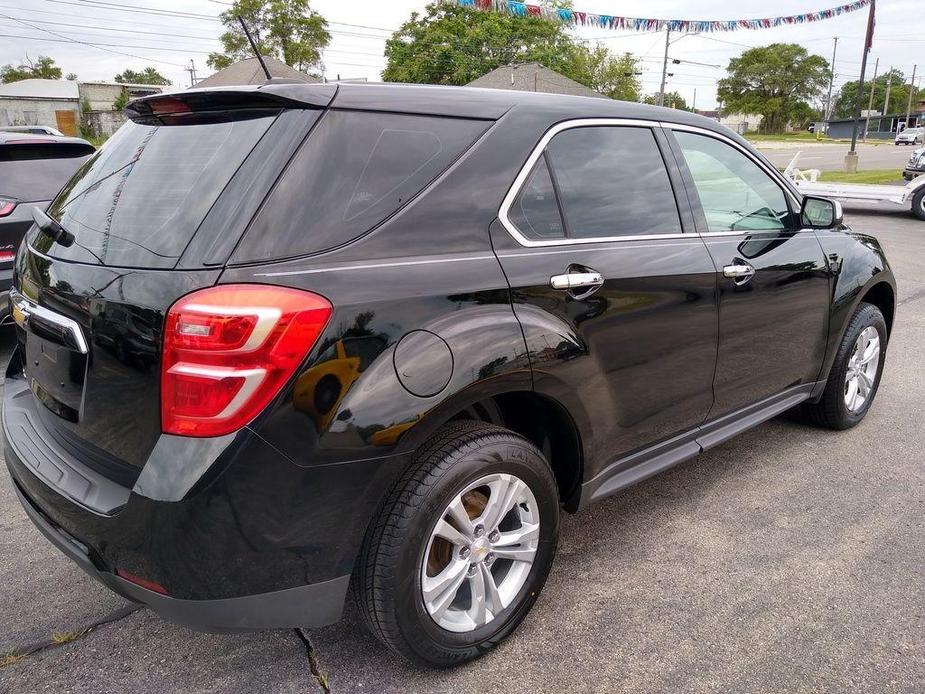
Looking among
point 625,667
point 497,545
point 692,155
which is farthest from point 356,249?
point 692,155

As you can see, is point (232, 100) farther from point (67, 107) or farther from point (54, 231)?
point (67, 107)

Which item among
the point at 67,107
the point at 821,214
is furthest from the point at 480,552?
the point at 67,107

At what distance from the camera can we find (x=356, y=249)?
1.90 m

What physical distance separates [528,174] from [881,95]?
137068mm

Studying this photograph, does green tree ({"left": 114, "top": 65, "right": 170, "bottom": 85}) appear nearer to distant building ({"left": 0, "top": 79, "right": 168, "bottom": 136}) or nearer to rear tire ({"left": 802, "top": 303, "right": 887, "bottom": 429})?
distant building ({"left": 0, "top": 79, "right": 168, "bottom": 136})

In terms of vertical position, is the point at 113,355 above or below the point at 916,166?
below

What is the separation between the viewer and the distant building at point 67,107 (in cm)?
5497

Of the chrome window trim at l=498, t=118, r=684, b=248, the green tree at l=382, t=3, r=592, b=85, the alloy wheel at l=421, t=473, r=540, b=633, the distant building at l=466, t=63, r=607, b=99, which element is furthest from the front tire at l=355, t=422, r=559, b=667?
the green tree at l=382, t=3, r=592, b=85

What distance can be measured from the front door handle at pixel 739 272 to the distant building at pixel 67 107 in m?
54.5

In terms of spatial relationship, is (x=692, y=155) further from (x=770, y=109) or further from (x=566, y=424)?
(x=770, y=109)

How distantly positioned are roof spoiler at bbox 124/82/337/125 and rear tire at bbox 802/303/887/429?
306 cm

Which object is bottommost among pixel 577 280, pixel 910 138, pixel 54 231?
pixel 577 280

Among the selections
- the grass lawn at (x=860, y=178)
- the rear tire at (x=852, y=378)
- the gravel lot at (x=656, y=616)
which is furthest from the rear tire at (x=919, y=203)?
the gravel lot at (x=656, y=616)

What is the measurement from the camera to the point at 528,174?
2314 millimetres
